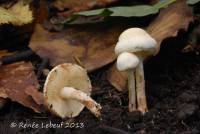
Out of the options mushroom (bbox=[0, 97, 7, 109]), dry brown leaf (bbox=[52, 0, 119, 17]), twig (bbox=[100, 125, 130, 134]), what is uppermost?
dry brown leaf (bbox=[52, 0, 119, 17])

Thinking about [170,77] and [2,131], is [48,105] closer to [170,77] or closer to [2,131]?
[2,131]

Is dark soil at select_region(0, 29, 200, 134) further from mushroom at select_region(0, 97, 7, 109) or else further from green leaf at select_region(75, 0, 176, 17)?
green leaf at select_region(75, 0, 176, 17)

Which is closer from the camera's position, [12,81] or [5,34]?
[12,81]

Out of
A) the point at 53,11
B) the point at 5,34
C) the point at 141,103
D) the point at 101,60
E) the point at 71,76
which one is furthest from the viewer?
the point at 53,11

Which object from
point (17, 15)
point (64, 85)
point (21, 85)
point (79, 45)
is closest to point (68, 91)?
point (64, 85)

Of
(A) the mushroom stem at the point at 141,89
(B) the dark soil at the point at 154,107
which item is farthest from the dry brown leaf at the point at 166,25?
(A) the mushroom stem at the point at 141,89

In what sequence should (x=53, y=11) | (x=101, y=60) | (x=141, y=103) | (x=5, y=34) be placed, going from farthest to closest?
1. (x=53, y=11)
2. (x=5, y=34)
3. (x=101, y=60)
4. (x=141, y=103)

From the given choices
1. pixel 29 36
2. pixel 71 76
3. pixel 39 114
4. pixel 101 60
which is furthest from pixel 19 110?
pixel 29 36

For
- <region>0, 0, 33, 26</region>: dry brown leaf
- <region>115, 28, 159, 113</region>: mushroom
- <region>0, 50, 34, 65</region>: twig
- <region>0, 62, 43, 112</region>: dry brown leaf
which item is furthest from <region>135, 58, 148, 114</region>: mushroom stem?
<region>0, 0, 33, 26</region>: dry brown leaf
